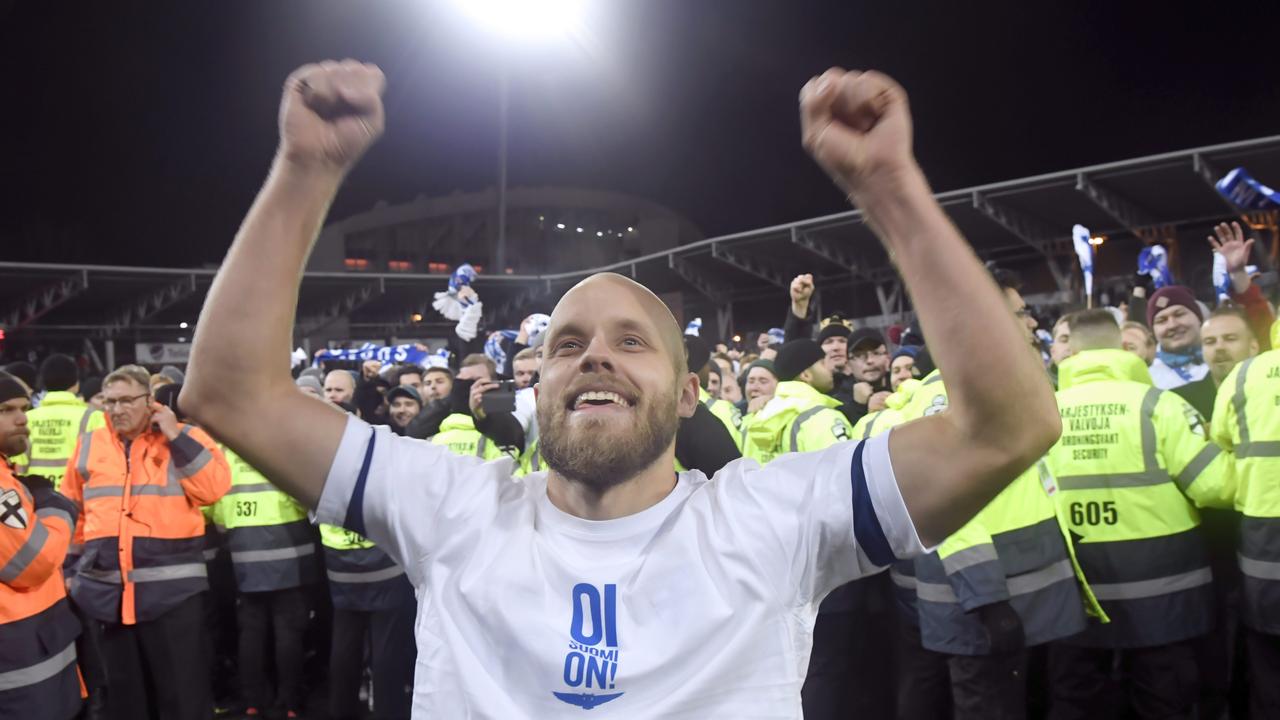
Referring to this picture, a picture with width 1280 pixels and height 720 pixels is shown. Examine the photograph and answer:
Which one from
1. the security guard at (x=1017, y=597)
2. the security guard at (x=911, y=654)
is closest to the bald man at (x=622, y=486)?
the security guard at (x=1017, y=597)

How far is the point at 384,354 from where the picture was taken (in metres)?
14.8

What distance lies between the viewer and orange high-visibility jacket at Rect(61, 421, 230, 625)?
459 cm

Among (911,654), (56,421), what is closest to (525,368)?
(911,654)

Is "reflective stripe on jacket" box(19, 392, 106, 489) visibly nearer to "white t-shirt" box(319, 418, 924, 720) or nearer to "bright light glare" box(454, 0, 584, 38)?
"white t-shirt" box(319, 418, 924, 720)

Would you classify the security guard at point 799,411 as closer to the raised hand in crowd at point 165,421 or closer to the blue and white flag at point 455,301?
the raised hand in crowd at point 165,421

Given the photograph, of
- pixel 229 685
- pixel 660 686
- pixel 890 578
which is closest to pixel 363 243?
pixel 229 685

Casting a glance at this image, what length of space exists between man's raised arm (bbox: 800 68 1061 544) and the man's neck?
20.1 inches

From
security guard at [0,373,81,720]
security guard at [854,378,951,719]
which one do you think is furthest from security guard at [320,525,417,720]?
security guard at [854,378,951,719]

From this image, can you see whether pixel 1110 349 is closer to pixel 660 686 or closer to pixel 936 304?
pixel 936 304

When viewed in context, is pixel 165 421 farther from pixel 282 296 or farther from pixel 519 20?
pixel 519 20

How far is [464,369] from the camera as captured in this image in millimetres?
5445

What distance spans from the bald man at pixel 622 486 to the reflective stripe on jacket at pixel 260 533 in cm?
408

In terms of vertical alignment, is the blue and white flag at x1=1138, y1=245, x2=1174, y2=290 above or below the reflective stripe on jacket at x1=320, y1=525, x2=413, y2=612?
above

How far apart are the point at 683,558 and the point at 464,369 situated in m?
4.01
